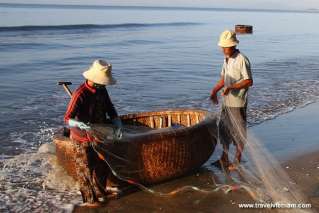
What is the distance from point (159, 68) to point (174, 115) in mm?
9316

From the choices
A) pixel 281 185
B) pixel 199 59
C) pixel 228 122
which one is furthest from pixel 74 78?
pixel 281 185

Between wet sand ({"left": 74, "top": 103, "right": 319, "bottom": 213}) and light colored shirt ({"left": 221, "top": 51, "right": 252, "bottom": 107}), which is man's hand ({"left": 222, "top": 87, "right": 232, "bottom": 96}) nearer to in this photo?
light colored shirt ({"left": 221, "top": 51, "right": 252, "bottom": 107})

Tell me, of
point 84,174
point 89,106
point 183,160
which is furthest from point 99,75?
point 183,160

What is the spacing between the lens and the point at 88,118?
17.1 ft

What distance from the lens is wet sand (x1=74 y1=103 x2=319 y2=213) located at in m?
5.16

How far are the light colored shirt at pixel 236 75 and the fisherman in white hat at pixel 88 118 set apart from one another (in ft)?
5.33

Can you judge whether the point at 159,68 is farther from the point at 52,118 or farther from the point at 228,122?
the point at 228,122

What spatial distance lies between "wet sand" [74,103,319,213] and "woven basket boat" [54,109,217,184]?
0.69 ft

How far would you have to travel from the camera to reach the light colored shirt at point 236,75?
5808 mm

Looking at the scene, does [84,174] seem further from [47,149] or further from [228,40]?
[228,40]

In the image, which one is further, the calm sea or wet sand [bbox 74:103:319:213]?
the calm sea

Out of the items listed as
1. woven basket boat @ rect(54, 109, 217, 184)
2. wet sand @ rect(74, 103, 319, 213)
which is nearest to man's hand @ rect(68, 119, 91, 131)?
woven basket boat @ rect(54, 109, 217, 184)

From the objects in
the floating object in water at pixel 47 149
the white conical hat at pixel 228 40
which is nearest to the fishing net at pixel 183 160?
the white conical hat at pixel 228 40

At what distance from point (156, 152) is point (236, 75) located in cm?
148
